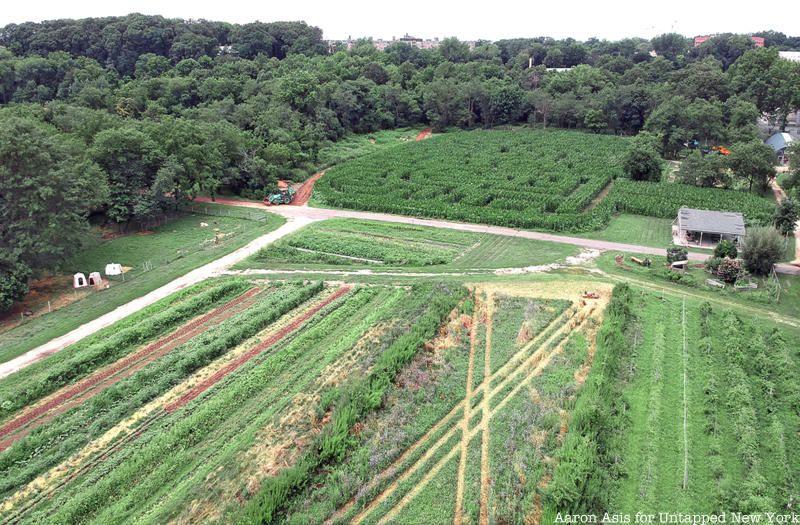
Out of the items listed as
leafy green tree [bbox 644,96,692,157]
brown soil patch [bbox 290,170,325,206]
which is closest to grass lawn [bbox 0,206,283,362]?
brown soil patch [bbox 290,170,325,206]

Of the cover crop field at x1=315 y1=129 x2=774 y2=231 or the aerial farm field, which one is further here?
the cover crop field at x1=315 y1=129 x2=774 y2=231

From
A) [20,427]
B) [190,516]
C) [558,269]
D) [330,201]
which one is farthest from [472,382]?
[330,201]

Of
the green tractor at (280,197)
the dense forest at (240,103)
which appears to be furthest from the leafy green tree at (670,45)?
the green tractor at (280,197)

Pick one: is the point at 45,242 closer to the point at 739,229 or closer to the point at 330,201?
the point at 330,201

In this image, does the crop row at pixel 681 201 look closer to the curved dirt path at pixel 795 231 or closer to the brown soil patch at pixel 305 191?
the curved dirt path at pixel 795 231

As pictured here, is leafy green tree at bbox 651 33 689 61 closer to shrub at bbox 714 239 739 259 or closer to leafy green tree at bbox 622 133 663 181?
leafy green tree at bbox 622 133 663 181
